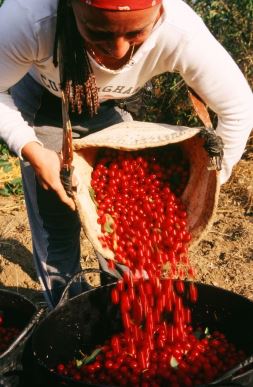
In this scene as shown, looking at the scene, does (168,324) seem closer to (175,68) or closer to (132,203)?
(132,203)

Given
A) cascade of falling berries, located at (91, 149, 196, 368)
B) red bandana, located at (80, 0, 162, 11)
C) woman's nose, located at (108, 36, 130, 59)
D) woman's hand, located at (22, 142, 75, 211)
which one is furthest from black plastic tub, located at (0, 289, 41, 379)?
red bandana, located at (80, 0, 162, 11)

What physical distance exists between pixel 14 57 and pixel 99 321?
136 cm

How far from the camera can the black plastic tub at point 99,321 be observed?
249 centimetres

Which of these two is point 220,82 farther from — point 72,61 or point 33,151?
point 33,151

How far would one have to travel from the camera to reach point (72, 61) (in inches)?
86.9

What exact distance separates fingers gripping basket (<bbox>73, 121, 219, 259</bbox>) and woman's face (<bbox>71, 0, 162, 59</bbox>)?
1.39ft

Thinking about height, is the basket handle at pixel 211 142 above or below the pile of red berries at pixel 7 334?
above

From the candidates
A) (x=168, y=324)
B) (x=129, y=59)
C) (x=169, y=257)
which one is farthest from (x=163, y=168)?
(x=168, y=324)

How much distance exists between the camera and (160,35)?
219 centimetres

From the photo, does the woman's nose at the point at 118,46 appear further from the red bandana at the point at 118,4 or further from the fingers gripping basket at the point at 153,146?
the fingers gripping basket at the point at 153,146

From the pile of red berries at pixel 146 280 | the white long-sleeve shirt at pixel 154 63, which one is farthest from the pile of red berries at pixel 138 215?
the white long-sleeve shirt at pixel 154 63

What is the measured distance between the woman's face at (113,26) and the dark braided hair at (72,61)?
111mm

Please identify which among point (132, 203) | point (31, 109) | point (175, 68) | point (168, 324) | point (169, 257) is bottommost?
point (168, 324)

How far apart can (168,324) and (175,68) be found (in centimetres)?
128
